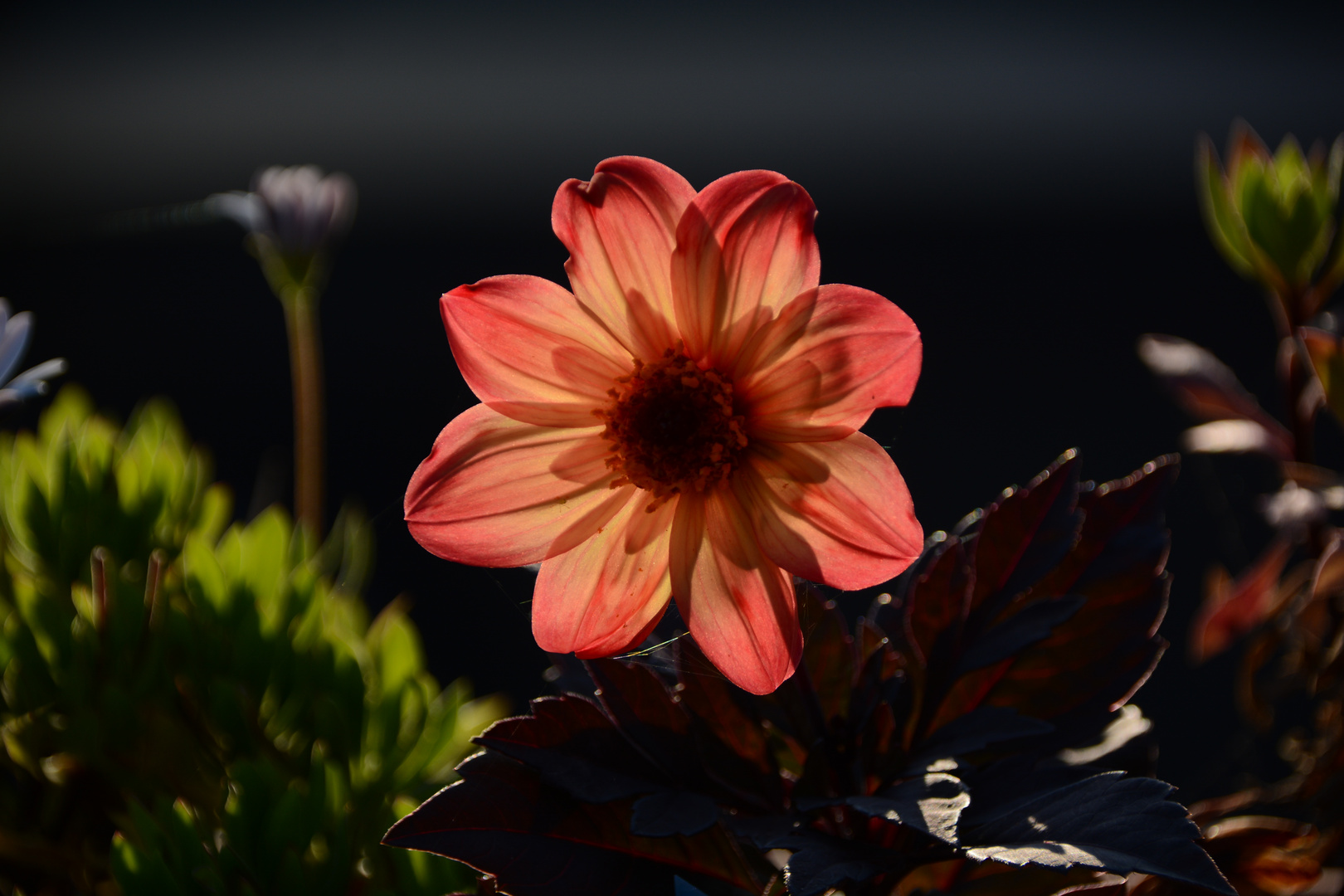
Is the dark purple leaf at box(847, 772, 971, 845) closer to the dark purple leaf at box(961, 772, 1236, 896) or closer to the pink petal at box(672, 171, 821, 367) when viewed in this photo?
the dark purple leaf at box(961, 772, 1236, 896)

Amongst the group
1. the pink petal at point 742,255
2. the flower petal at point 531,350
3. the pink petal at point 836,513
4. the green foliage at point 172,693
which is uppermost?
the pink petal at point 742,255

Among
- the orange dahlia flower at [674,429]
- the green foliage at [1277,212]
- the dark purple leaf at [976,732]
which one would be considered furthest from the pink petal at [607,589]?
the green foliage at [1277,212]

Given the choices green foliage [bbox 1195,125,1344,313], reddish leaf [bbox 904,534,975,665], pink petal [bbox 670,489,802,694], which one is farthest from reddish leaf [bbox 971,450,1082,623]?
green foliage [bbox 1195,125,1344,313]

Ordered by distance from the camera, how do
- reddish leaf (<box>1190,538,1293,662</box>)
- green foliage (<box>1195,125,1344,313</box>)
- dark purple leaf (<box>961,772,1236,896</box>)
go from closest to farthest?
dark purple leaf (<box>961,772,1236,896</box>), green foliage (<box>1195,125,1344,313</box>), reddish leaf (<box>1190,538,1293,662</box>)

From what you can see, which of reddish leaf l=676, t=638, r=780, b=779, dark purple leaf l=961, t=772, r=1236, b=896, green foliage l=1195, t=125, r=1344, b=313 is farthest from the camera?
green foliage l=1195, t=125, r=1344, b=313

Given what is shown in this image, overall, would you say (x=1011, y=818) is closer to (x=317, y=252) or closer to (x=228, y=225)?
(x=317, y=252)

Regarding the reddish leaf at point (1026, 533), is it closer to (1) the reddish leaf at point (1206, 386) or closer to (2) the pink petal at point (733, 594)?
(2) the pink petal at point (733, 594)

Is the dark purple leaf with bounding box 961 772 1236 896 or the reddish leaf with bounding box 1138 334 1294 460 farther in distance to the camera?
the reddish leaf with bounding box 1138 334 1294 460
